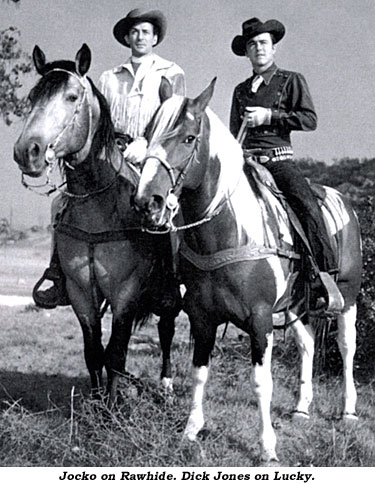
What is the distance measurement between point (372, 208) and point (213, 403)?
248 cm

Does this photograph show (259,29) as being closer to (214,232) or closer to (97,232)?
(214,232)

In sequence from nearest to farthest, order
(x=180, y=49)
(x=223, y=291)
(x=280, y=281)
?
(x=223, y=291)
(x=280, y=281)
(x=180, y=49)

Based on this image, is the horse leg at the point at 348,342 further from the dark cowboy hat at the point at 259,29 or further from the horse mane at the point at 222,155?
the dark cowboy hat at the point at 259,29

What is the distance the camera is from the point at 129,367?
5.66 m

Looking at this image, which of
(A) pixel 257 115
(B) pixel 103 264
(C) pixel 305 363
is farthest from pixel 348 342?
(B) pixel 103 264

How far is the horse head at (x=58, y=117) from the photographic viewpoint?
356 centimetres

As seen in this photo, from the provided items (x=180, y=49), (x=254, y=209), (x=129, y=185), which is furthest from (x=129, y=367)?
(x=180, y=49)

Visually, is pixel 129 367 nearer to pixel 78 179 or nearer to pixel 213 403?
pixel 213 403

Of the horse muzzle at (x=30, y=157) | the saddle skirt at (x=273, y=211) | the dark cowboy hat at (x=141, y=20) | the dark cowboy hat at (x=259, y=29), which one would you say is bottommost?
the saddle skirt at (x=273, y=211)

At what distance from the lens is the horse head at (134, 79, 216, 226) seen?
3104 millimetres

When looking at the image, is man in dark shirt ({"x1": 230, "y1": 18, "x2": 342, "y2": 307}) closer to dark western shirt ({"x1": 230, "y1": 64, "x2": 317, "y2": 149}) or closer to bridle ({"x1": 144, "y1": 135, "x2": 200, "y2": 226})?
dark western shirt ({"x1": 230, "y1": 64, "x2": 317, "y2": 149})

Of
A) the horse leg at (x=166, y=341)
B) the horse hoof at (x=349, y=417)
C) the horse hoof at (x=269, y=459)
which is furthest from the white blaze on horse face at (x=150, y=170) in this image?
the horse hoof at (x=349, y=417)

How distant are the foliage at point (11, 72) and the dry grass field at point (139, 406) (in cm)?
120

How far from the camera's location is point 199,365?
3895mm
